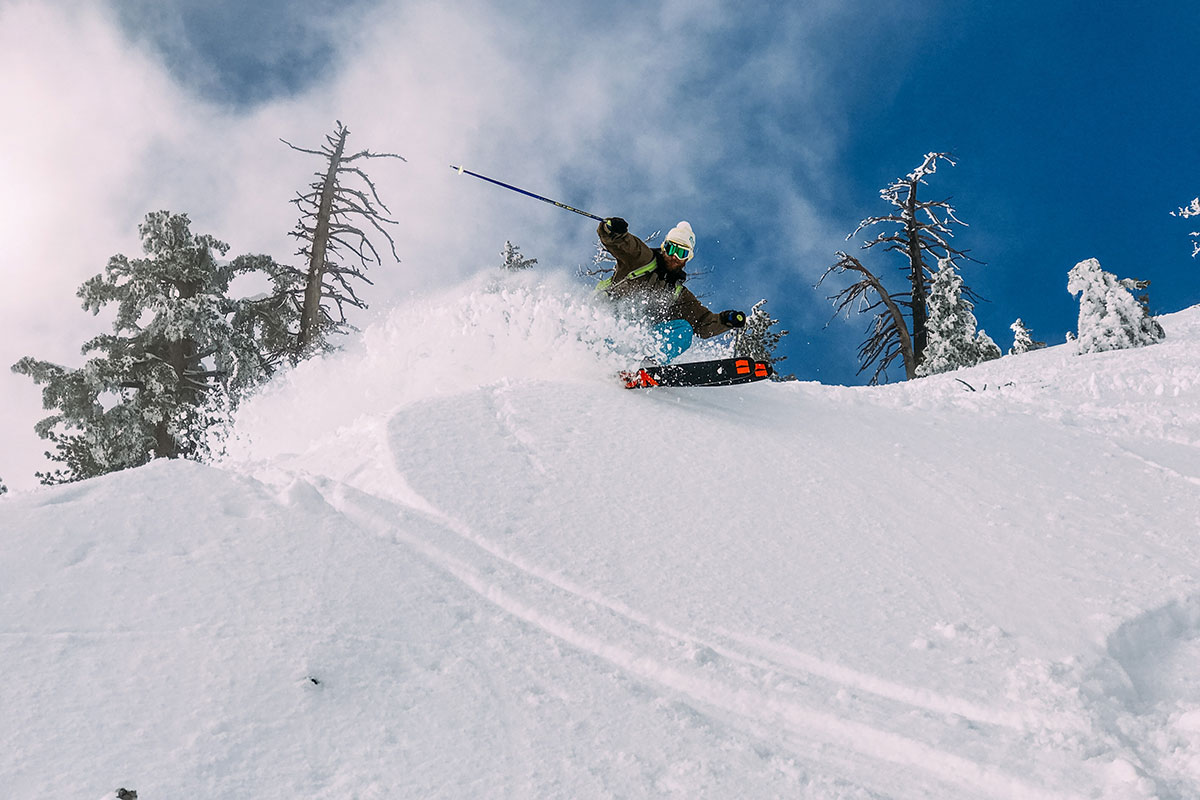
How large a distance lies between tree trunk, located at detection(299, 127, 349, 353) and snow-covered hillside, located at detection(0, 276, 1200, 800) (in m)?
13.7

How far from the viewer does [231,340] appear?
1848cm

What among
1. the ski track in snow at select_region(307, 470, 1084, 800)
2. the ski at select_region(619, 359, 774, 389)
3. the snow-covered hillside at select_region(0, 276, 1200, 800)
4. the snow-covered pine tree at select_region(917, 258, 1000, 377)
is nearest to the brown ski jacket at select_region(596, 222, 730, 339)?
the ski at select_region(619, 359, 774, 389)

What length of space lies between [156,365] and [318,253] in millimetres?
4757

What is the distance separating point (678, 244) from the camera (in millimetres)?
8578

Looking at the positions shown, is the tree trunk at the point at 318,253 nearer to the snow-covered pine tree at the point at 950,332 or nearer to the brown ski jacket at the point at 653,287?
the brown ski jacket at the point at 653,287

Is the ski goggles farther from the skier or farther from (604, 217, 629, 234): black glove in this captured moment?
(604, 217, 629, 234): black glove

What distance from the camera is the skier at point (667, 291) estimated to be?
832 centimetres

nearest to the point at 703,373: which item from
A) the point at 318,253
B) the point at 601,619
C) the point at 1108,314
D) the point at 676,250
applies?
the point at 676,250

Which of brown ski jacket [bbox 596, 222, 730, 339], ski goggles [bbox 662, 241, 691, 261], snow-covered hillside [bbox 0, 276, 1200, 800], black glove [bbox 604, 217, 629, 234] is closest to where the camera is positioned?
snow-covered hillside [bbox 0, 276, 1200, 800]

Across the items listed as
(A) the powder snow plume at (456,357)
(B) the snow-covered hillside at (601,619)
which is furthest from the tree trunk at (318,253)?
(B) the snow-covered hillside at (601,619)

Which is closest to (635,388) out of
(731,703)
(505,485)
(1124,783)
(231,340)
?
(505,485)

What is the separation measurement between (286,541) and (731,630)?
2391mm

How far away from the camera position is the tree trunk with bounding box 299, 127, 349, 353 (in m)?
19.2

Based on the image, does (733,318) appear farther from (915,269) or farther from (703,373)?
(915,269)
